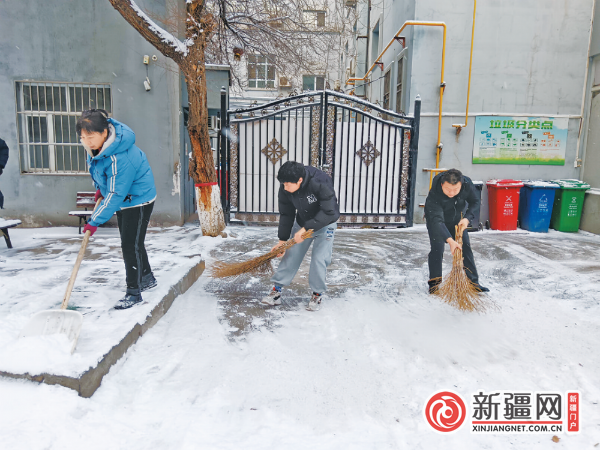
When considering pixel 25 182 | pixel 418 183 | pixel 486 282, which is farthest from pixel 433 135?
pixel 25 182

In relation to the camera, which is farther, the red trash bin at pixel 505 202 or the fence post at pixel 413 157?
the red trash bin at pixel 505 202

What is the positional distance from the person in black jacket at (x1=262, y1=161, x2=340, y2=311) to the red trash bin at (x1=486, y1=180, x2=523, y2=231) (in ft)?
18.6

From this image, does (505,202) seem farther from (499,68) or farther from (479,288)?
(479,288)

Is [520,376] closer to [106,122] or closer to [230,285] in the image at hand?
[230,285]

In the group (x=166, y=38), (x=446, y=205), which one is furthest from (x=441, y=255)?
(x=166, y=38)

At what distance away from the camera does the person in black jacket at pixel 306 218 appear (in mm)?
3631

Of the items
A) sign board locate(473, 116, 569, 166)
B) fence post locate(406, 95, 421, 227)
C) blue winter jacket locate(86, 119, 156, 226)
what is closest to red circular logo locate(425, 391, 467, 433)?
blue winter jacket locate(86, 119, 156, 226)

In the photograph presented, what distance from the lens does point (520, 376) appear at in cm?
281

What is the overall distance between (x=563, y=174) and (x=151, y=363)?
8.97 meters

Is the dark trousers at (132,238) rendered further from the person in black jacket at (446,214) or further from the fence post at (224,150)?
the fence post at (224,150)

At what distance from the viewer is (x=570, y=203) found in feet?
27.1

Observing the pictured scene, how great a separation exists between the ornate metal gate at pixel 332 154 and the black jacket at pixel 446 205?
3.75 m

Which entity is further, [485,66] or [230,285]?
[485,66]

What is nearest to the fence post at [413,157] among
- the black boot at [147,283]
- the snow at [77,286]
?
the snow at [77,286]
